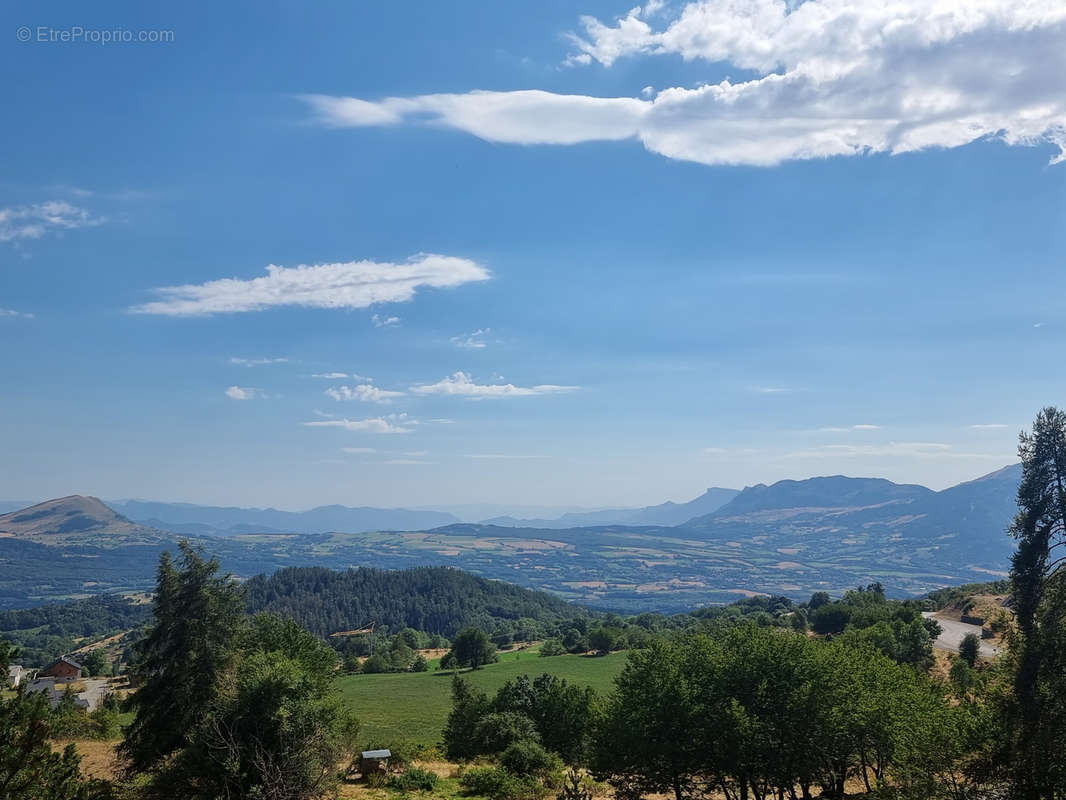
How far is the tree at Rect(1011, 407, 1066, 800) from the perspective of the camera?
21.4 metres

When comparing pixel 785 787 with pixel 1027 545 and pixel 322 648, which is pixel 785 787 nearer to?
pixel 1027 545

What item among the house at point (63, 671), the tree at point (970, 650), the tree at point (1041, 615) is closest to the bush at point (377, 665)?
the house at point (63, 671)

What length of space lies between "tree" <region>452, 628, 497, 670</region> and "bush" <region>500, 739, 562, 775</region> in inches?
3491

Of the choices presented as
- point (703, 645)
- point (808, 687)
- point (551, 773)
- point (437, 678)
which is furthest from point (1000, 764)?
point (437, 678)

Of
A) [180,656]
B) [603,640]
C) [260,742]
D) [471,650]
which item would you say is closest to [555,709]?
[180,656]

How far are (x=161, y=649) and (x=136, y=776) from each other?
6.48 metres

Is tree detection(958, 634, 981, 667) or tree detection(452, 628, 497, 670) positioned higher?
tree detection(958, 634, 981, 667)

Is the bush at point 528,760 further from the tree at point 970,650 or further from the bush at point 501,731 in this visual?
the tree at point 970,650

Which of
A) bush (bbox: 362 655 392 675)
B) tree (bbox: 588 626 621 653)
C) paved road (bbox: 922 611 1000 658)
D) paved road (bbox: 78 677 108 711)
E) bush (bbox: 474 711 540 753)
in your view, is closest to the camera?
bush (bbox: 474 711 540 753)

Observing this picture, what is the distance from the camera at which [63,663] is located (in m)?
110

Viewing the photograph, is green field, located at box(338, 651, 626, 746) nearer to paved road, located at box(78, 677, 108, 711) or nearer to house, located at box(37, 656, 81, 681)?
paved road, located at box(78, 677, 108, 711)

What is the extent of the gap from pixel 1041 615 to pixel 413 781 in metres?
30.2

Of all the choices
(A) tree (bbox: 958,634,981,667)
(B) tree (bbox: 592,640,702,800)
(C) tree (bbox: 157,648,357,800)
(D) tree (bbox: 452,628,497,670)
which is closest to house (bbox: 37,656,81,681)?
(D) tree (bbox: 452,628,497,670)

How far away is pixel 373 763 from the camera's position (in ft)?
125
